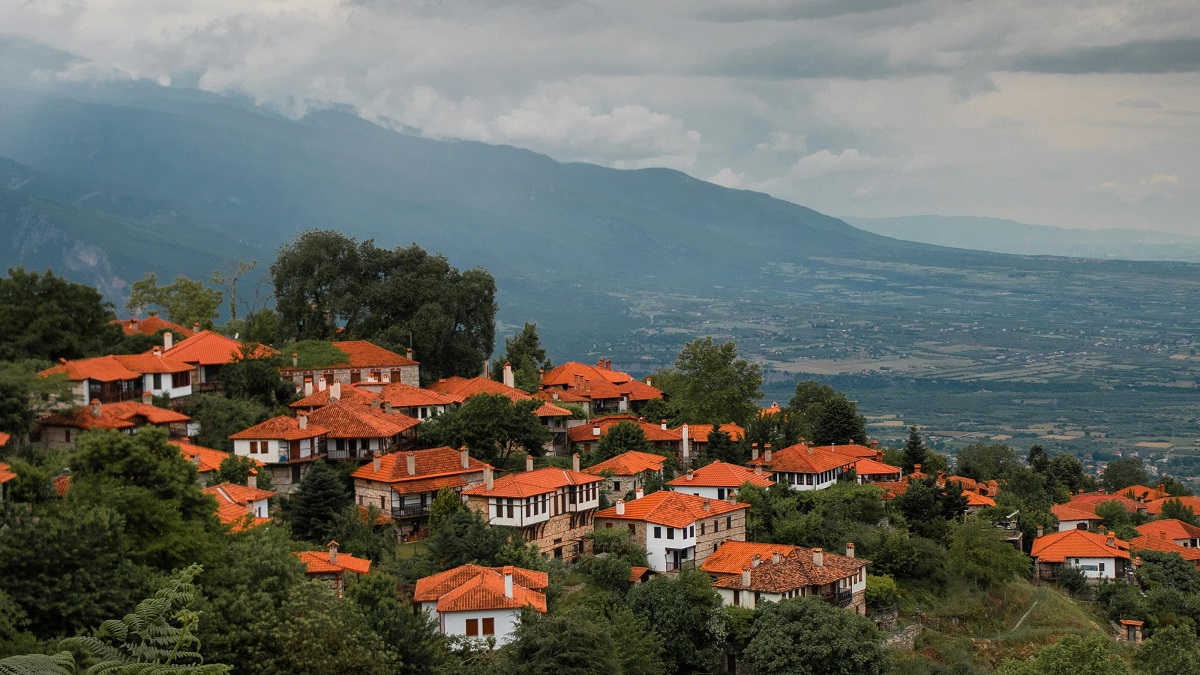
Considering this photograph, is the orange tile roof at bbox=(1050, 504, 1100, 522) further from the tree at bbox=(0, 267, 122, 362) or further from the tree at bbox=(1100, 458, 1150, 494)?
the tree at bbox=(0, 267, 122, 362)

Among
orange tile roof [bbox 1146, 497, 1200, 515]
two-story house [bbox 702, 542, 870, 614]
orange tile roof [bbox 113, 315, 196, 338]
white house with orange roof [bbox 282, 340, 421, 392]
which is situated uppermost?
orange tile roof [bbox 113, 315, 196, 338]

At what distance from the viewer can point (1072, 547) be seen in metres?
63.3

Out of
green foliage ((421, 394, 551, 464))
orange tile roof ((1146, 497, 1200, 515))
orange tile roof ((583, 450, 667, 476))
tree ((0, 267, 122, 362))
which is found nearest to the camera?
green foliage ((421, 394, 551, 464))

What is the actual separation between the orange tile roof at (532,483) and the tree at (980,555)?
15.6 m

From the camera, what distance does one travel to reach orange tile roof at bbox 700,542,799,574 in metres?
44.6

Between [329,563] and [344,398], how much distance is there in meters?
18.9

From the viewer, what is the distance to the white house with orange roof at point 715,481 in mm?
51750

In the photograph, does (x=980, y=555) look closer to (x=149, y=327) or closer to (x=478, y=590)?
(x=478, y=590)

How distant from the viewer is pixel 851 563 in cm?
4678

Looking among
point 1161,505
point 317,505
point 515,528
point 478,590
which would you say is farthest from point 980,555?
point 1161,505

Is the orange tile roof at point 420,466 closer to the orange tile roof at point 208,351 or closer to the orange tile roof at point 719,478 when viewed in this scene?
the orange tile roof at point 719,478

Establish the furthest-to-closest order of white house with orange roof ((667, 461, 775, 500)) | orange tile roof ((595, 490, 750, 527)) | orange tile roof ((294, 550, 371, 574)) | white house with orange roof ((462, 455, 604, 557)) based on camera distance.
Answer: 1. white house with orange roof ((667, 461, 775, 500))
2. orange tile roof ((595, 490, 750, 527))
3. white house with orange roof ((462, 455, 604, 557))
4. orange tile roof ((294, 550, 371, 574))

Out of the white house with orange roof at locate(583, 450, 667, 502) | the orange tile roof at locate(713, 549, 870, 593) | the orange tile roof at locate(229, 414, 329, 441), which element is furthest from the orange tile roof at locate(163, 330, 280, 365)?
the orange tile roof at locate(713, 549, 870, 593)

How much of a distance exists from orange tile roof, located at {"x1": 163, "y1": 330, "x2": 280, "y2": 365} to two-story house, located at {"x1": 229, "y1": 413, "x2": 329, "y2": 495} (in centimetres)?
827
